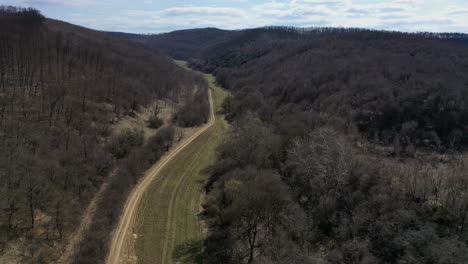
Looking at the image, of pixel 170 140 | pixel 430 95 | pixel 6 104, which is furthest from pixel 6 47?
pixel 430 95

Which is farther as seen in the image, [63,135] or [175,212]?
[63,135]

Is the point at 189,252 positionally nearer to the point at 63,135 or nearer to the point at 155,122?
the point at 63,135

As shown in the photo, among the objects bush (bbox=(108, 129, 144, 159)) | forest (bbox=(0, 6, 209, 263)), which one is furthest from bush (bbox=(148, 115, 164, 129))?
bush (bbox=(108, 129, 144, 159))

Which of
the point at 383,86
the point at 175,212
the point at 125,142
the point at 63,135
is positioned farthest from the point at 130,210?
the point at 383,86

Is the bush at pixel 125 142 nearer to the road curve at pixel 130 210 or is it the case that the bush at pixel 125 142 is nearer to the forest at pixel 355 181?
the road curve at pixel 130 210

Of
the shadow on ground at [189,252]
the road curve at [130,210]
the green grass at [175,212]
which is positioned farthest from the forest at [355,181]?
the road curve at [130,210]

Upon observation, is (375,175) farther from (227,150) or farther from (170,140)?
(170,140)
